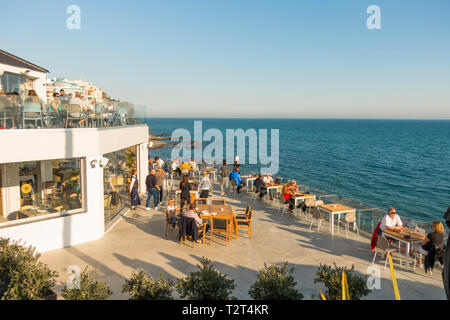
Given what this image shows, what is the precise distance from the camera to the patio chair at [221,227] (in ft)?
31.0

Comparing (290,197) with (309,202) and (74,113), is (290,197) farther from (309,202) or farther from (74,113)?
(74,113)

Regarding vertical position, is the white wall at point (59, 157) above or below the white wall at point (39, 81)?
below

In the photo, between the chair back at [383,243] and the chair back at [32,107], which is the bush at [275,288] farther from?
the chair back at [32,107]

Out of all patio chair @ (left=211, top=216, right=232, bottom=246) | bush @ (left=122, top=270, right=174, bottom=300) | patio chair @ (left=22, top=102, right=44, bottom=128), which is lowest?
patio chair @ (left=211, top=216, right=232, bottom=246)

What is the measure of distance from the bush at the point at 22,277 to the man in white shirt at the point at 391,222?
25.6ft

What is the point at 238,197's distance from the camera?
15.3 meters

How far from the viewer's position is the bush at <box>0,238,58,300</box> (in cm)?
475

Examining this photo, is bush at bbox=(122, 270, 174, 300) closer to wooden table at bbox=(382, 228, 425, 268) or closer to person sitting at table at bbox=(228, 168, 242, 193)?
wooden table at bbox=(382, 228, 425, 268)

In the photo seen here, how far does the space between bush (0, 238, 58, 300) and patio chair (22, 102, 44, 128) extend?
3.91m

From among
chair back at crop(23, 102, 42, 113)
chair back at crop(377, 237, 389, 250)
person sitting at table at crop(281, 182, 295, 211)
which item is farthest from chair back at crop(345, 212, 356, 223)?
chair back at crop(23, 102, 42, 113)

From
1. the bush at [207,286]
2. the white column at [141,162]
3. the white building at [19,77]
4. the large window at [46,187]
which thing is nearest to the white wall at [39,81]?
the white building at [19,77]

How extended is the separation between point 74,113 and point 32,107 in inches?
41.7

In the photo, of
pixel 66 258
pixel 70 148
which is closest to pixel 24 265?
pixel 66 258
